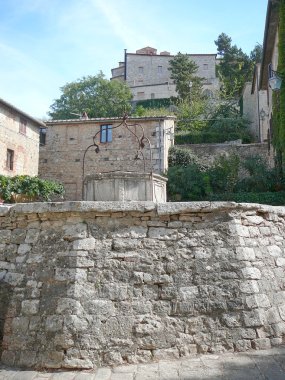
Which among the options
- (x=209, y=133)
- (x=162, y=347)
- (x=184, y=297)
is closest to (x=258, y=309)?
(x=184, y=297)

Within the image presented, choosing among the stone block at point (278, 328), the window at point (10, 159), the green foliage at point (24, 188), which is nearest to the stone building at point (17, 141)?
the window at point (10, 159)

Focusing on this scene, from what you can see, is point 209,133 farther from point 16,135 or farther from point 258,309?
point 258,309

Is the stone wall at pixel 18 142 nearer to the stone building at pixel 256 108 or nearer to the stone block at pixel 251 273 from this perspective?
the stone building at pixel 256 108

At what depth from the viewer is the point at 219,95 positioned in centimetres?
3519

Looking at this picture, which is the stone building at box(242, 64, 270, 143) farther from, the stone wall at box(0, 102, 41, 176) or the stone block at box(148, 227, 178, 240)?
the stone block at box(148, 227, 178, 240)

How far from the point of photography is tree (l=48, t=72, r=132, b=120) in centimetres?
3984

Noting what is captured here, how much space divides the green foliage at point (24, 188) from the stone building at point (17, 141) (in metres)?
1.70

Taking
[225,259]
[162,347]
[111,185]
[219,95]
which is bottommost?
[162,347]

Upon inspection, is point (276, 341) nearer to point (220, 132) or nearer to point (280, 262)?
point (280, 262)

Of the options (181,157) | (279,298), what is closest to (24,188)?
(181,157)

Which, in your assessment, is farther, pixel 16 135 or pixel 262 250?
pixel 16 135

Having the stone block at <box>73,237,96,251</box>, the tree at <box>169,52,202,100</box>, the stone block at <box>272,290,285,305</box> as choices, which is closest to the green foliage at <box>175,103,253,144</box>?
the tree at <box>169,52,202,100</box>

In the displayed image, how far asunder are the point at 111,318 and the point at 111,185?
12.2 ft

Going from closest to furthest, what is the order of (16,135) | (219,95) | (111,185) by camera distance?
1. (111,185)
2. (16,135)
3. (219,95)
